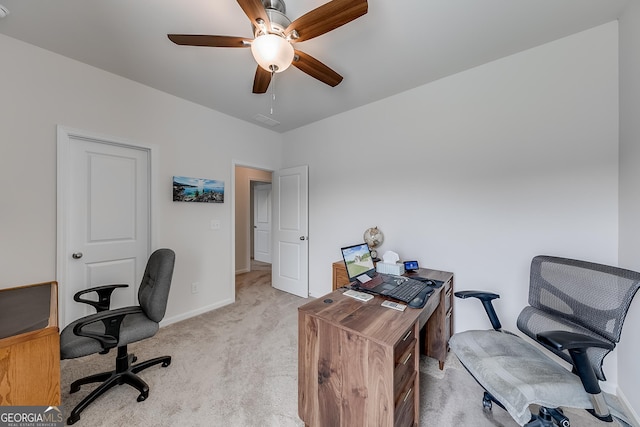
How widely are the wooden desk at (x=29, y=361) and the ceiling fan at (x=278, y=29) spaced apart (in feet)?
5.63

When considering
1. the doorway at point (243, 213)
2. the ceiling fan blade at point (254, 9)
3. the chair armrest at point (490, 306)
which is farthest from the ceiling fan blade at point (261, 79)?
the doorway at point (243, 213)

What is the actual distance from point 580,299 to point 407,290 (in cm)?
91

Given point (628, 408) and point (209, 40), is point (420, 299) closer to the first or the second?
point (628, 408)

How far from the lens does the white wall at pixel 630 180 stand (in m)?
1.39

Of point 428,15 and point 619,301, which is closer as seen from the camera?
point 619,301

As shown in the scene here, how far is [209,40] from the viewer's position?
1.40m

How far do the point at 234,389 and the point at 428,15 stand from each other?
2.99 m

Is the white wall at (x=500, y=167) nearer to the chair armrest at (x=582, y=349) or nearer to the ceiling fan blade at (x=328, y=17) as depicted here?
the chair armrest at (x=582, y=349)

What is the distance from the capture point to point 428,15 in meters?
1.56

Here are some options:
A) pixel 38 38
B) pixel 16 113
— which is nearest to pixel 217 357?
pixel 16 113

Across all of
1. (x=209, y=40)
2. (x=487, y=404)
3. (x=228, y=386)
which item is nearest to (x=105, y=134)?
(x=209, y=40)

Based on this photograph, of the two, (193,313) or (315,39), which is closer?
(315,39)

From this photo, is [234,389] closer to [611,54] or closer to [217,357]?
[217,357]

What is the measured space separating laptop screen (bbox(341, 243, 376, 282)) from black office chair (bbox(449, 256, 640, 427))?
0.76 meters
